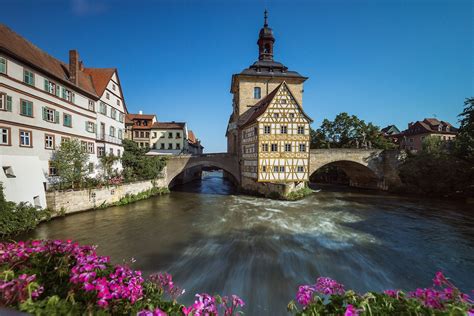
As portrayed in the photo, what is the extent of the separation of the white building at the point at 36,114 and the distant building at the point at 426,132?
53427mm

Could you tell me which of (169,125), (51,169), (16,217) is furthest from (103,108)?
(169,125)

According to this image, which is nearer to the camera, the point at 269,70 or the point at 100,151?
the point at 100,151

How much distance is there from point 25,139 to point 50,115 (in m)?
2.74

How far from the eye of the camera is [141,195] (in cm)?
2045

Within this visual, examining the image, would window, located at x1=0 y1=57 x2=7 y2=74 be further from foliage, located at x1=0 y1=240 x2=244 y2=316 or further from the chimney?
foliage, located at x1=0 y1=240 x2=244 y2=316

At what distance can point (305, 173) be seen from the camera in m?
20.5

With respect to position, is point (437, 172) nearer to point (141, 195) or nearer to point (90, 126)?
point (141, 195)

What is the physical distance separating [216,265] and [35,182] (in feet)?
39.2

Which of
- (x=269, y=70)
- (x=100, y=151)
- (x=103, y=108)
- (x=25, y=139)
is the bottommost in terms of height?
(x=100, y=151)

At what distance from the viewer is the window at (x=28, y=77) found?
12366mm

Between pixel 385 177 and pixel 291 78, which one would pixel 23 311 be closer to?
pixel 291 78

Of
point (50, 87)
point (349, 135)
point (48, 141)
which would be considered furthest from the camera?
point (349, 135)

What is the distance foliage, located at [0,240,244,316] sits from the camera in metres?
1.71

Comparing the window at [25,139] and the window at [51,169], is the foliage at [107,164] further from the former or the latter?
the window at [25,139]
